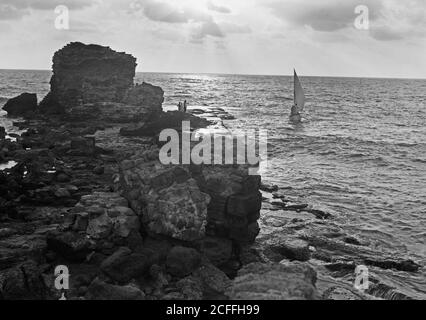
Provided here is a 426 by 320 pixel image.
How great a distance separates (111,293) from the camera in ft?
39.7

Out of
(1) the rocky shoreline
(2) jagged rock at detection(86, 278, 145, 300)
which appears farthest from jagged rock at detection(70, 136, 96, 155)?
(2) jagged rock at detection(86, 278, 145, 300)

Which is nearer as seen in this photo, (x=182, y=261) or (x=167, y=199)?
(x=182, y=261)

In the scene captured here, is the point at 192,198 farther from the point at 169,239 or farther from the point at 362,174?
the point at 362,174

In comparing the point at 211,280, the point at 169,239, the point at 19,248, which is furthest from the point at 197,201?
the point at 19,248

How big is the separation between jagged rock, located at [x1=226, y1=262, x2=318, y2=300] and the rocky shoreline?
0.03 metres

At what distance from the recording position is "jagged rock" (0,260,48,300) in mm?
12031

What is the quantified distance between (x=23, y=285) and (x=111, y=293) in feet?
9.13

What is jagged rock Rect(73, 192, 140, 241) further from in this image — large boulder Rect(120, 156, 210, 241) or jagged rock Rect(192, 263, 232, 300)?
jagged rock Rect(192, 263, 232, 300)

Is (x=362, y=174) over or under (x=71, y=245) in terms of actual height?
under

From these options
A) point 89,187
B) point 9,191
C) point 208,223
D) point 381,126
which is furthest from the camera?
point 381,126

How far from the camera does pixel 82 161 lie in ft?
106
